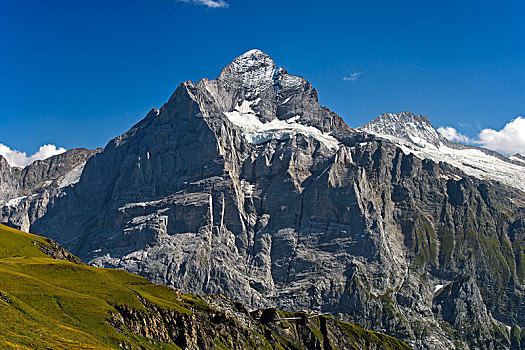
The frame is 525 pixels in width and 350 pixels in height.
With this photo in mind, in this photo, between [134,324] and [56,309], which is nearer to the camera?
[56,309]

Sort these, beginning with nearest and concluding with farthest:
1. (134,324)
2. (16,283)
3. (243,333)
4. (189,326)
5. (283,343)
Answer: (16,283)
(134,324)
(189,326)
(243,333)
(283,343)

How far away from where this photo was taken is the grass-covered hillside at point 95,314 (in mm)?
94500

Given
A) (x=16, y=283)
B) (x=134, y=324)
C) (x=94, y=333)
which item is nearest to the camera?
(x=94, y=333)

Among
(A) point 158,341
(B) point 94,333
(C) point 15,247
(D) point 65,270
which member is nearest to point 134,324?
(A) point 158,341

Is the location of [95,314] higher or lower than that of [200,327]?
higher

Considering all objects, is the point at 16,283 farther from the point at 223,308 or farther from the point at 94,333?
the point at 223,308

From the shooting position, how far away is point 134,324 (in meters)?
126

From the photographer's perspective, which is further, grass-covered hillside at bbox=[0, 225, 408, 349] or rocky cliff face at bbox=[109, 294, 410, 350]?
rocky cliff face at bbox=[109, 294, 410, 350]

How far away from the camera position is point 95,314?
4552 inches

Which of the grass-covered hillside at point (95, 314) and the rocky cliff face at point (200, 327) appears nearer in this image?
the grass-covered hillside at point (95, 314)

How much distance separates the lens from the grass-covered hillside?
9450 centimetres

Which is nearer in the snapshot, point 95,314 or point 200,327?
point 95,314

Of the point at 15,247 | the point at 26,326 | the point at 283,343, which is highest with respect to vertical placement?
the point at 15,247

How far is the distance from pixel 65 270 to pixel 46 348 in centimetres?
6830
